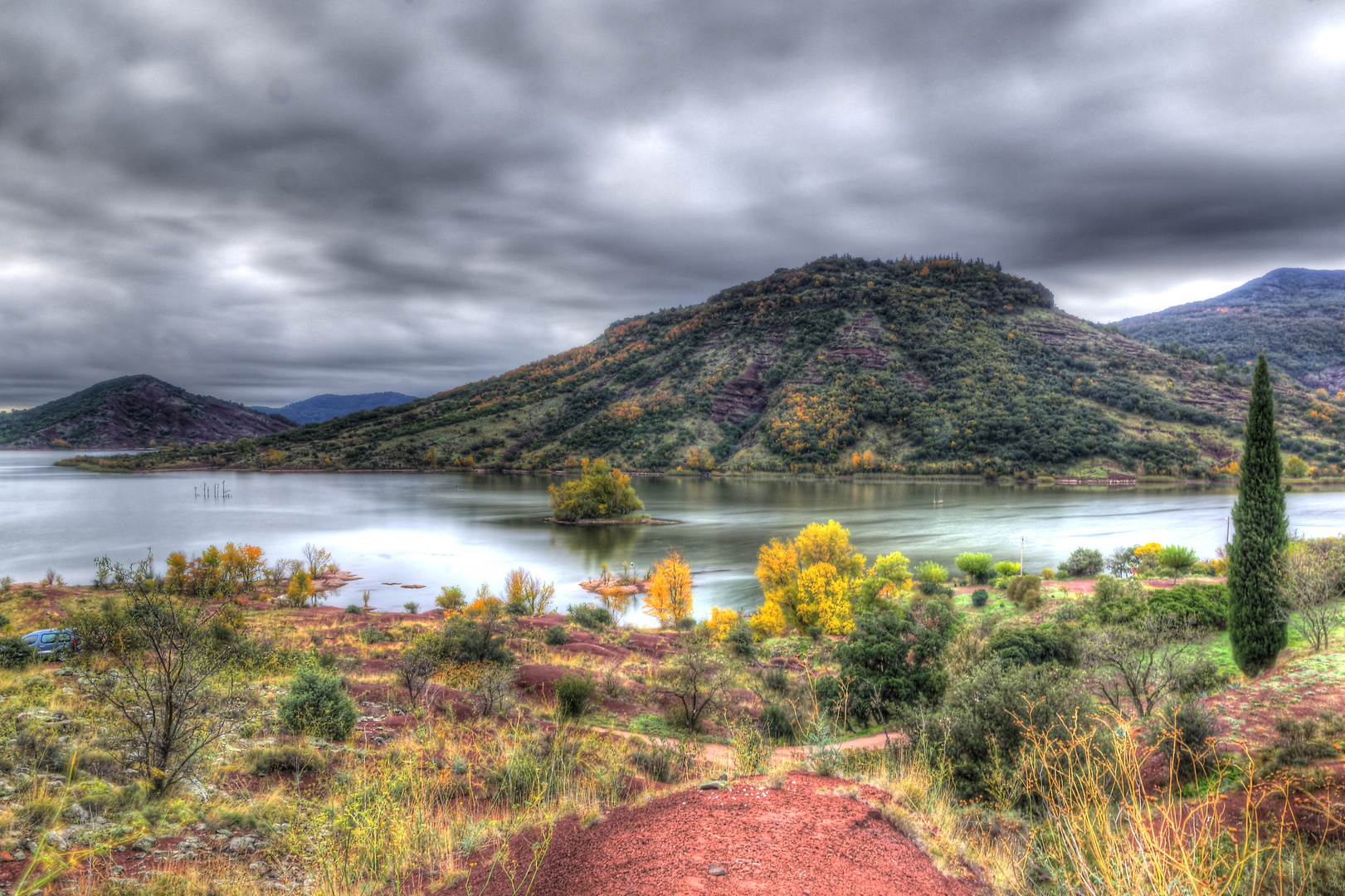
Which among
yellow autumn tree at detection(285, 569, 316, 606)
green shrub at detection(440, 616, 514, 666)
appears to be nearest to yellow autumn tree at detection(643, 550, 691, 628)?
green shrub at detection(440, 616, 514, 666)

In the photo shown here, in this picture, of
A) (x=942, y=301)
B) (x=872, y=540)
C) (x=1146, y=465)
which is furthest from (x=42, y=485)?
(x=942, y=301)

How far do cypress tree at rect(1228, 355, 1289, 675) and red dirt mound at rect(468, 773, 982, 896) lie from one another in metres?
13.7

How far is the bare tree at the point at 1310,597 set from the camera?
12.9 m

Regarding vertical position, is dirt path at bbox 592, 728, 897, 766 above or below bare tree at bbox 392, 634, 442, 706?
below

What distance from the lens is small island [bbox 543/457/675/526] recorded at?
196 feet

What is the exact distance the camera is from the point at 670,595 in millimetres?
31078

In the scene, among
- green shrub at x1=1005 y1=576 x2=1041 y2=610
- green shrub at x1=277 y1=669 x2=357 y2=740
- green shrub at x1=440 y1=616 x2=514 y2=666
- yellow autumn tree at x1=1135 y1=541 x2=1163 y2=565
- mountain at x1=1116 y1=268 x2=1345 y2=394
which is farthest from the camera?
mountain at x1=1116 y1=268 x2=1345 y2=394

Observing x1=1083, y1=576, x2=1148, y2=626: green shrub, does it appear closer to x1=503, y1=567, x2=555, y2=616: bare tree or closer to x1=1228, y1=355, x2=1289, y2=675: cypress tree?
x1=1228, y1=355, x2=1289, y2=675: cypress tree

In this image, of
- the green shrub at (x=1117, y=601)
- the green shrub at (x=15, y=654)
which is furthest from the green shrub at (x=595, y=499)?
the green shrub at (x=15, y=654)

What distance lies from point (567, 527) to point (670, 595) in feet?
94.6

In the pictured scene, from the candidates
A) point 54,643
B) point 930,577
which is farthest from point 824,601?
point 54,643

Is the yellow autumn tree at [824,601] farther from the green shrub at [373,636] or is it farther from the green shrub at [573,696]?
the green shrub at [373,636]

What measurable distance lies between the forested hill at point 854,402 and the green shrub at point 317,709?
95.4m

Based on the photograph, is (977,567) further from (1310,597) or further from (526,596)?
(526,596)
